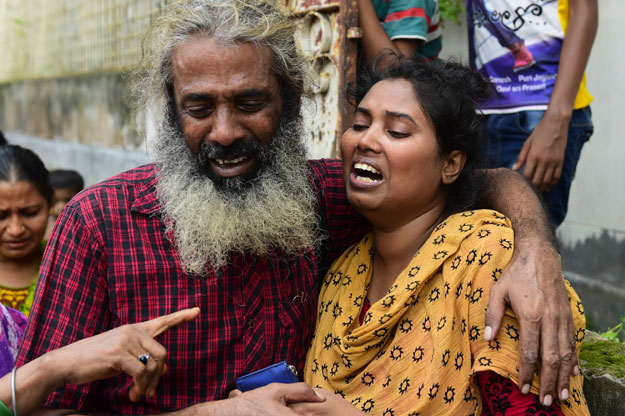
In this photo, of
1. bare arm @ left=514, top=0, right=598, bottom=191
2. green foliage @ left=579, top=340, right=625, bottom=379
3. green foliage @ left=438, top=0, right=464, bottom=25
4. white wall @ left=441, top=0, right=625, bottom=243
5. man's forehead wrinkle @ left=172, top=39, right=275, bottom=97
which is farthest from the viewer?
green foliage @ left=438, top=0, right=464, bottom=25

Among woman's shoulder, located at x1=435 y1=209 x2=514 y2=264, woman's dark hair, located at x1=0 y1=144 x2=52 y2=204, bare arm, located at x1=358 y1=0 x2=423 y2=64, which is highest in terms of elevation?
bare arm, located at x1=358 y1=0 x2=423 y2=64

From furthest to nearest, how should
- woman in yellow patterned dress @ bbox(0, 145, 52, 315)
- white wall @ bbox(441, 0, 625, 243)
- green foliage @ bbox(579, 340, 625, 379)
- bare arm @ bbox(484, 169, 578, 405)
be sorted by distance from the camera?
white wall @ bbox(441, 0, 625, 243), woman in yellow patterned dress @ bbox(0, 145, 52, 315), green foliage @ bbox(579, 340, 625, 379), bare arm @ bbox(484, 169, 578, 405)

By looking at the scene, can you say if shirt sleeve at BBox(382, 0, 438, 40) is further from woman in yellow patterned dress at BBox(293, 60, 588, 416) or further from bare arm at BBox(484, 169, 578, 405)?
bare arm at BBox(484, 169, 578, 405)

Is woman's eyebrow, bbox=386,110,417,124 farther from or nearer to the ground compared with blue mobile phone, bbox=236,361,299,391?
farther from the ground

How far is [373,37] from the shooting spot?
11.5 ft

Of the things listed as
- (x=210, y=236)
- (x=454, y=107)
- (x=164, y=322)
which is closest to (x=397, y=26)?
(x=454, y=107)

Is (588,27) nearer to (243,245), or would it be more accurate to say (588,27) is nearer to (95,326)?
(243,245)

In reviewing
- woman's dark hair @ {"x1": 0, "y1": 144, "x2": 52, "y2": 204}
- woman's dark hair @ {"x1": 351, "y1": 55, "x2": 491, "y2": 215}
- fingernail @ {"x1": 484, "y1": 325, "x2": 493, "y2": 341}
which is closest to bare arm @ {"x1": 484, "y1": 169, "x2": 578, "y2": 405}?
fingernail @ {"x1": 484, "y1": 325, "x2": 493, "y2": 341}

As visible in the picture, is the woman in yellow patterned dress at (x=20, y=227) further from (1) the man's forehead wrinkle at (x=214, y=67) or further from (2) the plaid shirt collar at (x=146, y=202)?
(1) the man's forehead wrinkle at (x=214, y=67)

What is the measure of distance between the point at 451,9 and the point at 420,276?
3.82 m

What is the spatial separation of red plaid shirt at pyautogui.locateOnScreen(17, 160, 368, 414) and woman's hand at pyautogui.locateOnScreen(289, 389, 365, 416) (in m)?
0.37

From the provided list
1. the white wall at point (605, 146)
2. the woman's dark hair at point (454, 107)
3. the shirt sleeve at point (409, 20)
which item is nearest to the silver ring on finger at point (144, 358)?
the woman's dark hair at point (454, 107)

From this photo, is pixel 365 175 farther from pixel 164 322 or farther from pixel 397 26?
pixel 397 26

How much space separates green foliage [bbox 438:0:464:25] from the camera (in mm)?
5570
